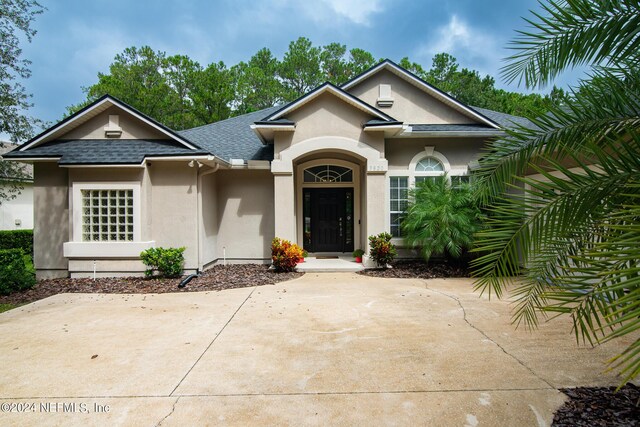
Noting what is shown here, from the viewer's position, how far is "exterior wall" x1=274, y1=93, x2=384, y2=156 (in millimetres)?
10961

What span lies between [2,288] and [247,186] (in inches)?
264

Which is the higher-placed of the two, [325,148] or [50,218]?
[325,148]

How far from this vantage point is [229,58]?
3338 centimetres

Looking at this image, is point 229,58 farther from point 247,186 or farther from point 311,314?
point 311,314

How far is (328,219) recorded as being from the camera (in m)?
13.1

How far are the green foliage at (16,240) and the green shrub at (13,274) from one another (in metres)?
8.61

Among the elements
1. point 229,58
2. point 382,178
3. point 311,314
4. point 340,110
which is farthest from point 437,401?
point 229,58

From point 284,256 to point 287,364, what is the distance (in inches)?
238

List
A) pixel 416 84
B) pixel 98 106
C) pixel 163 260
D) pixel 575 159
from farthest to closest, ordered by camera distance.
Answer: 1. pixel 416 84
2. pixel 98 106
3. pixel 163 260
4. pixel 575 159

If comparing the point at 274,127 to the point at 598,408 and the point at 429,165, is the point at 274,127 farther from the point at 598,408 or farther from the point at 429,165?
the point at 598,408

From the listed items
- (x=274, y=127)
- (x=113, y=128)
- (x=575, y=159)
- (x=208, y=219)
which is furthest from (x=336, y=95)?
(x=575, y=159)

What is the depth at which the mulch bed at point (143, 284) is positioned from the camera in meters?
8.70

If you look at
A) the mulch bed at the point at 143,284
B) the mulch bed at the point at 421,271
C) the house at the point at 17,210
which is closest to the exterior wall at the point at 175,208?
the mulch bed at the point at 143,284

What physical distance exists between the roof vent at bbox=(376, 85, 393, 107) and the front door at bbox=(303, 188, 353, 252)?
3224 millimetres
